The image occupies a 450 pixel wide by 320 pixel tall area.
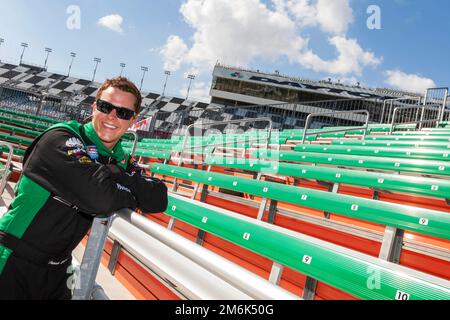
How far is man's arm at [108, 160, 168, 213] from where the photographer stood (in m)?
1.29

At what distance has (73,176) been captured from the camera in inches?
45.6

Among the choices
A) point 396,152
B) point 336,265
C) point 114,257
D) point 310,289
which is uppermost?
point 396,152

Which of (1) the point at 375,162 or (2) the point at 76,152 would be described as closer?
(2) the point at 76,152

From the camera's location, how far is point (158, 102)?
40.8m

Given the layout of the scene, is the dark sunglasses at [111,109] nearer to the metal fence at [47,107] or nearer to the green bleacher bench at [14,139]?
the green bleacher bench at [14,139]

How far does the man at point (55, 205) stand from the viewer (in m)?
1.16

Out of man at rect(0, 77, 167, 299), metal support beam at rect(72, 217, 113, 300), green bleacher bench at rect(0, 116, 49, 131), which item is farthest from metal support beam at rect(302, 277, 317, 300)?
green bleacher bench at rect(0, 116, 49, 131)

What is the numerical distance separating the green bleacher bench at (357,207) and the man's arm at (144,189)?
163 cm

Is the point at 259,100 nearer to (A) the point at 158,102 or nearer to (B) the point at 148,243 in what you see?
(A) the point at 158,102

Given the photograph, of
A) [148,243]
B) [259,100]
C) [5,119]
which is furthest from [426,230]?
[259,100]

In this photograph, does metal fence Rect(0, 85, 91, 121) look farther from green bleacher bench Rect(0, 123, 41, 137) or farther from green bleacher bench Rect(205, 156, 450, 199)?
green bleacher bench Rect(205, 156, 450, 199)

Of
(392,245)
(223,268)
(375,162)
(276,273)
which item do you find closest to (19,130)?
(375,162)

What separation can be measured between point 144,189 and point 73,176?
29 centimetres

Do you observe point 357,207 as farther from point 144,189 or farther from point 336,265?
point 144,189
